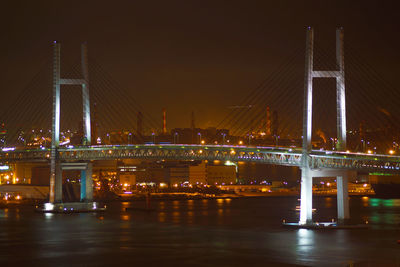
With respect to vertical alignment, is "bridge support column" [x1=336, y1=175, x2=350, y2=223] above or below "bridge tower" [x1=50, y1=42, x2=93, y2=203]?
below

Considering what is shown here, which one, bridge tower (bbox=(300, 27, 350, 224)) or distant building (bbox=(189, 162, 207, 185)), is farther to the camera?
distant building (bbox=(189, 162, 207, 185))

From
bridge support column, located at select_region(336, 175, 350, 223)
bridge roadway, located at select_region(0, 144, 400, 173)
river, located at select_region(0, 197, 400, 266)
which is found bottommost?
river, located at select_region(0, 197, 400, 266)

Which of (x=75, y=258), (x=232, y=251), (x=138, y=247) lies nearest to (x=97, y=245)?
(x=138, y=247)

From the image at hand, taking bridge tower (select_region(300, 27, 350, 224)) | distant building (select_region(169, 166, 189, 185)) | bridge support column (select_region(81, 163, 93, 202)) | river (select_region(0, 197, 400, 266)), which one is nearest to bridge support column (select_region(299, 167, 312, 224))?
bridge tower (select_region(300, 27, 350, 224))

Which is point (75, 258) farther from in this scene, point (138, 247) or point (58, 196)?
point (58, 196)

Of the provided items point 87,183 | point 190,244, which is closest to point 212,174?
point 87,183

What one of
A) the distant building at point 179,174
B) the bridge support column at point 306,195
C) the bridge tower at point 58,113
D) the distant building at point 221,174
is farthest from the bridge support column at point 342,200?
the distant building at point 221,174

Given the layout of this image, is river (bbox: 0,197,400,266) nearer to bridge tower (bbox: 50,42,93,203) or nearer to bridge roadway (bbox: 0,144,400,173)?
bridge roadway (bbox: 0,144,400,173)

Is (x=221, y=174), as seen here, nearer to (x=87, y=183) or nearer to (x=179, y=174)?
(x=179, y=174)
